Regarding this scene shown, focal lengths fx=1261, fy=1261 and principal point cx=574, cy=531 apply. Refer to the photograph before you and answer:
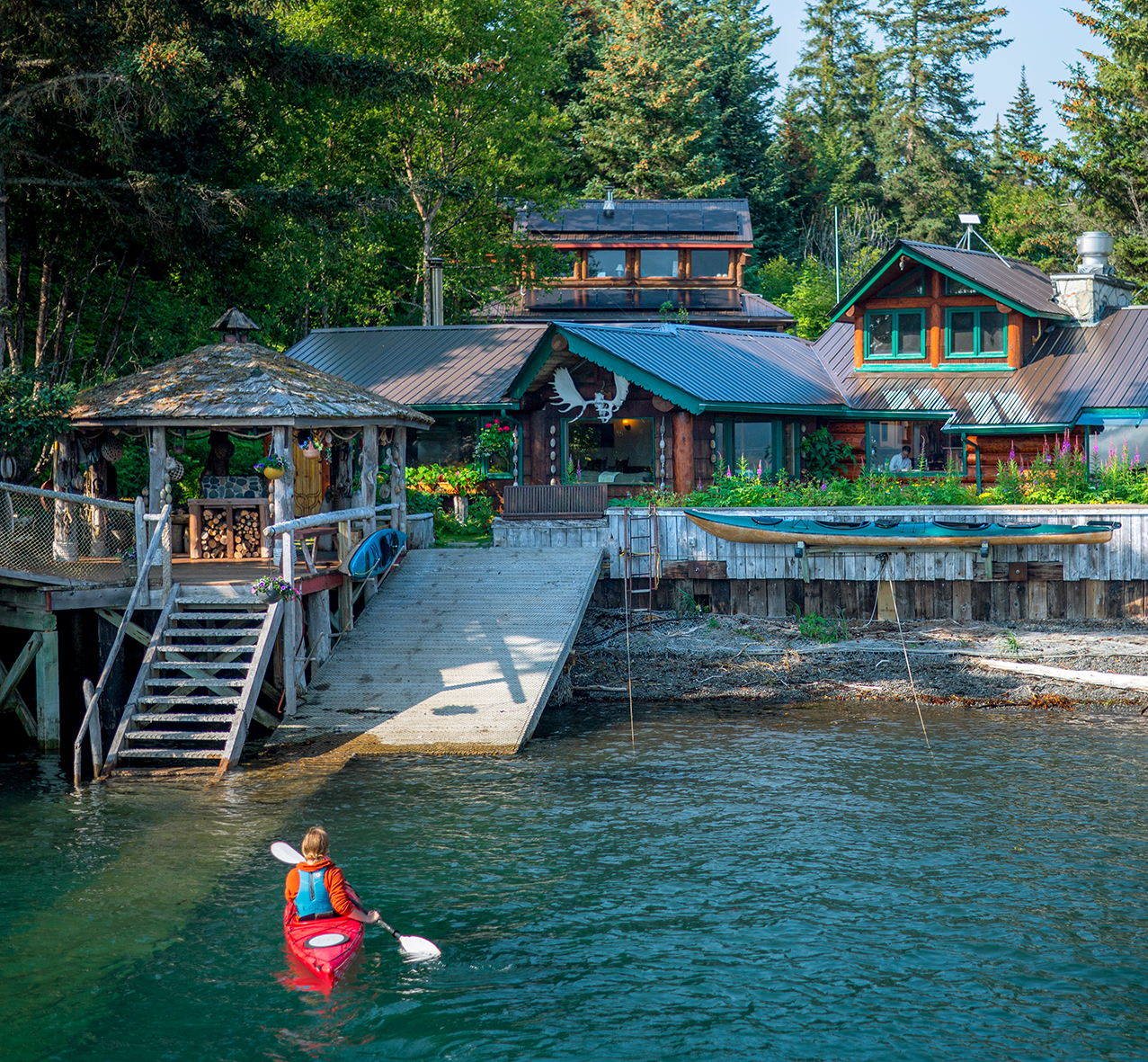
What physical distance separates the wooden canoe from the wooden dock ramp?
9.88ft

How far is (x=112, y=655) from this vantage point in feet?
59.2

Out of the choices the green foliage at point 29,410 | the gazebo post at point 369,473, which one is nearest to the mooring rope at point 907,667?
the gazebo post at point 369,473

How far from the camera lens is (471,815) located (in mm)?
15430

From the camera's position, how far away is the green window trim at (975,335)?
33906mm

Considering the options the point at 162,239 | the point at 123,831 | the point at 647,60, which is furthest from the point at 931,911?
the point at 647,60

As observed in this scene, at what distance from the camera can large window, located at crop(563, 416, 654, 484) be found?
31562mm

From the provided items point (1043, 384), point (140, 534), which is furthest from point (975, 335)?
point (140, 534)

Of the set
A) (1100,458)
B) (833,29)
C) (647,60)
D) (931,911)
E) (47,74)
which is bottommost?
(931,911)

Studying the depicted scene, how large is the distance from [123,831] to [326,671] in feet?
18.7

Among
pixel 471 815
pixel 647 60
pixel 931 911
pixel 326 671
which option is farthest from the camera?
pixel 647 60

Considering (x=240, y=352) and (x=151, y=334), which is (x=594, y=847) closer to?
(x=240, y=352)

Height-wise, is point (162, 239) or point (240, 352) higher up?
point (162, 239)

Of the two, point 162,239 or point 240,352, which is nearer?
point 240,352

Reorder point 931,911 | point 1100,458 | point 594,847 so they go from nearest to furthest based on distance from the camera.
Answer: point 931,911
point 594,847
point 1100,458
